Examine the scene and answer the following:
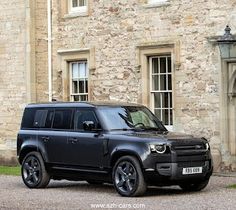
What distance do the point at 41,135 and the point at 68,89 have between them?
8.23 metres

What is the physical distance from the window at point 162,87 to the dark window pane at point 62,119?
607cm

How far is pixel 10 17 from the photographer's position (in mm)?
26422

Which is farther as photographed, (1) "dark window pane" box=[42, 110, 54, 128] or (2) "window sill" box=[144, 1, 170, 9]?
(2) "window sill" box=[144, 1, 170, 9]

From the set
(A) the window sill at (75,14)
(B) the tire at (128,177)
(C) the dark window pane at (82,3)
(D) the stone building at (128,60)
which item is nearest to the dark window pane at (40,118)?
(B) the tire at (128,177)

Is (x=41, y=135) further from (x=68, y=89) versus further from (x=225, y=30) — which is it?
(x=68, y=89)

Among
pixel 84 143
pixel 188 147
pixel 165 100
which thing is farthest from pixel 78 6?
pixel 188 147

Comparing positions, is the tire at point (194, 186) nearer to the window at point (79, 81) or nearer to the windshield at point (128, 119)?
the windshield at point (128, 119)

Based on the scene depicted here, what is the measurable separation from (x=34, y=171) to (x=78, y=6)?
9.32m

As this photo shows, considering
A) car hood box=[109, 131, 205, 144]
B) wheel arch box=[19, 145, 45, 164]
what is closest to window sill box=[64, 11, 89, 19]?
wheel arch box=[19, 145, 45, 164]

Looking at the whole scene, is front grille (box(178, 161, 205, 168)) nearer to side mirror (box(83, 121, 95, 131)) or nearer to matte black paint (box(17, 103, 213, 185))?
matte black paint (box(17, 103, 213, 185))

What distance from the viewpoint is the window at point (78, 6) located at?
2500 cm

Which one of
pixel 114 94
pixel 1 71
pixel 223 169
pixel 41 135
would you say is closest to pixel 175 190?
pixel 41 135

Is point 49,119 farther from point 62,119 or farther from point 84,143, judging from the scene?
point 84,143

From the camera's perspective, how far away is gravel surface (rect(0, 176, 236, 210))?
531 inches
